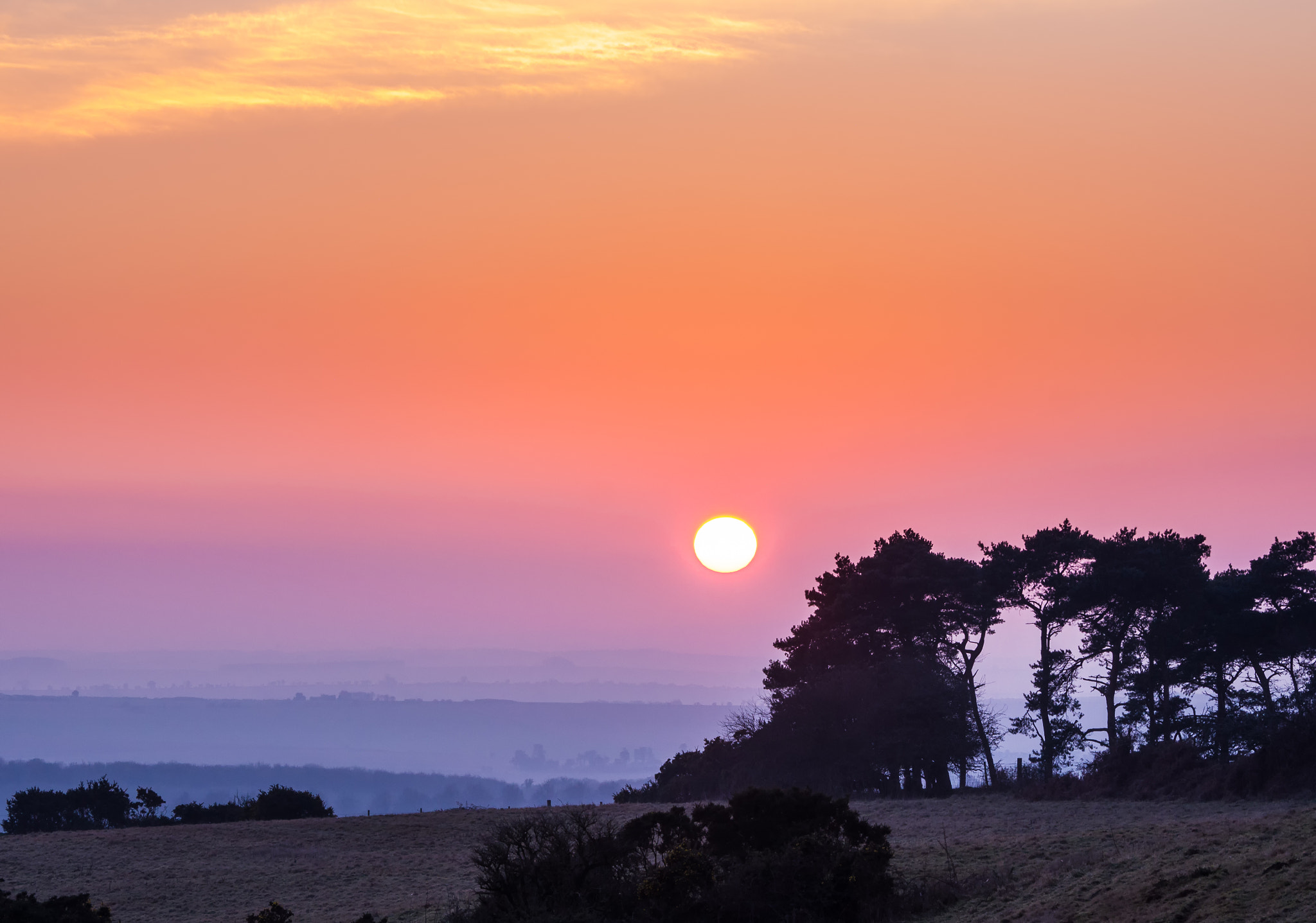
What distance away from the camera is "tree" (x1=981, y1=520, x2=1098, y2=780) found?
50.8 meters

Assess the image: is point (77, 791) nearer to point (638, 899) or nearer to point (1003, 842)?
point (638, 899)

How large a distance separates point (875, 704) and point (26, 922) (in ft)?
114

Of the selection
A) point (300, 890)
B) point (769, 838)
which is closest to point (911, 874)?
point (769, 838)

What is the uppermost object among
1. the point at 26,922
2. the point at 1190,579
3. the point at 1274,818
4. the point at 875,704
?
the point at 1190,579

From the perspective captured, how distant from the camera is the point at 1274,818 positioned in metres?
26.5

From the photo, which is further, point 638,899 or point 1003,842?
point 1003,842

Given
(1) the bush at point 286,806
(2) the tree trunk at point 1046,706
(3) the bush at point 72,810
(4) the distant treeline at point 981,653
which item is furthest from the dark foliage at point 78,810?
(2) the tree trunk at point 1046,706

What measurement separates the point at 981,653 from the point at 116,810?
36.7 meters

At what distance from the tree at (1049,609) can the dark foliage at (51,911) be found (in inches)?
1369

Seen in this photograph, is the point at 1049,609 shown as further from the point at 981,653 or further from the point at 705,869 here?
the point at 705,869

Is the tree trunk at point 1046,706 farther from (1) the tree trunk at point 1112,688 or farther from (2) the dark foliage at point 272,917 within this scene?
(2) the dark foliage at point 272,917

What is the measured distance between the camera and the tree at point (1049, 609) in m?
50.8

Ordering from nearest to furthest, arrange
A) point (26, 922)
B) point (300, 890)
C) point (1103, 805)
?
1. point (26, 922)
2. point (300, 890)
3. point (1103, 805)

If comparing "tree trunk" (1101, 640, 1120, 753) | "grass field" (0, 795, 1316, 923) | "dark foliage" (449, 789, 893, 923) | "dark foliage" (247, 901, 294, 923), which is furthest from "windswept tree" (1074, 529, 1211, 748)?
"dark foliage" (247, 901, 294, 923)
